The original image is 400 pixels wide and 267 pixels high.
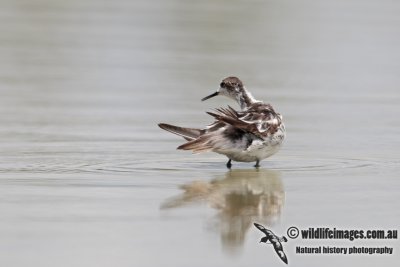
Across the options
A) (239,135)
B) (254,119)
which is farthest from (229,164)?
(254,119)

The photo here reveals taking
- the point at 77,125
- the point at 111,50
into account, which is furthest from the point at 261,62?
the point at 77,125

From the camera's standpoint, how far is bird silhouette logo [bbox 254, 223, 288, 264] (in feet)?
26.2

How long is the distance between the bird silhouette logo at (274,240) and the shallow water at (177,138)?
9 cm

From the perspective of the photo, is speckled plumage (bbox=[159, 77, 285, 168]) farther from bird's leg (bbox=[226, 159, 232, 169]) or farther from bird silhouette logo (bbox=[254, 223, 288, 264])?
bird silhouette logo (bbox=[254, 223, 288, 264])

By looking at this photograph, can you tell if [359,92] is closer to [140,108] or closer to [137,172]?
[140,108]

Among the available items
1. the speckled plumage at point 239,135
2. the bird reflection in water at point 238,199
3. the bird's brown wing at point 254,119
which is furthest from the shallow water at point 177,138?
the bird's brown wing at point 254,119

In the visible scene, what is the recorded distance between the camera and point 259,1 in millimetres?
28438

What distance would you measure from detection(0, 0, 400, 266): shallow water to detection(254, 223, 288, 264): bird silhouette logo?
3.4 inches

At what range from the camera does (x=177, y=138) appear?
1312 cm

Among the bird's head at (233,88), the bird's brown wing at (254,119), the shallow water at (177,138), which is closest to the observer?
the shallow water at (177,138)

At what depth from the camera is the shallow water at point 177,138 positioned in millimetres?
8336

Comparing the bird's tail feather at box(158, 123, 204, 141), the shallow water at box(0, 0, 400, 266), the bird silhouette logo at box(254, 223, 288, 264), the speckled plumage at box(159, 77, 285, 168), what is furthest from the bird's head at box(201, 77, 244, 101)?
the bird silhouette logo at box(254, 223, 288, 264)

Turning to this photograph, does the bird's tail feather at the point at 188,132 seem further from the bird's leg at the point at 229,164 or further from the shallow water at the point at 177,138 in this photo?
the bird's leg at the point at 229,164

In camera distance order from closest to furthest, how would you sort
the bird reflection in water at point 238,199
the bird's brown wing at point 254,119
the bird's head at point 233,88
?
1. the bird reflection in water at point 238,199
2. the bird's brown wing at point 254,119
3. the bird's head at point 233,88
